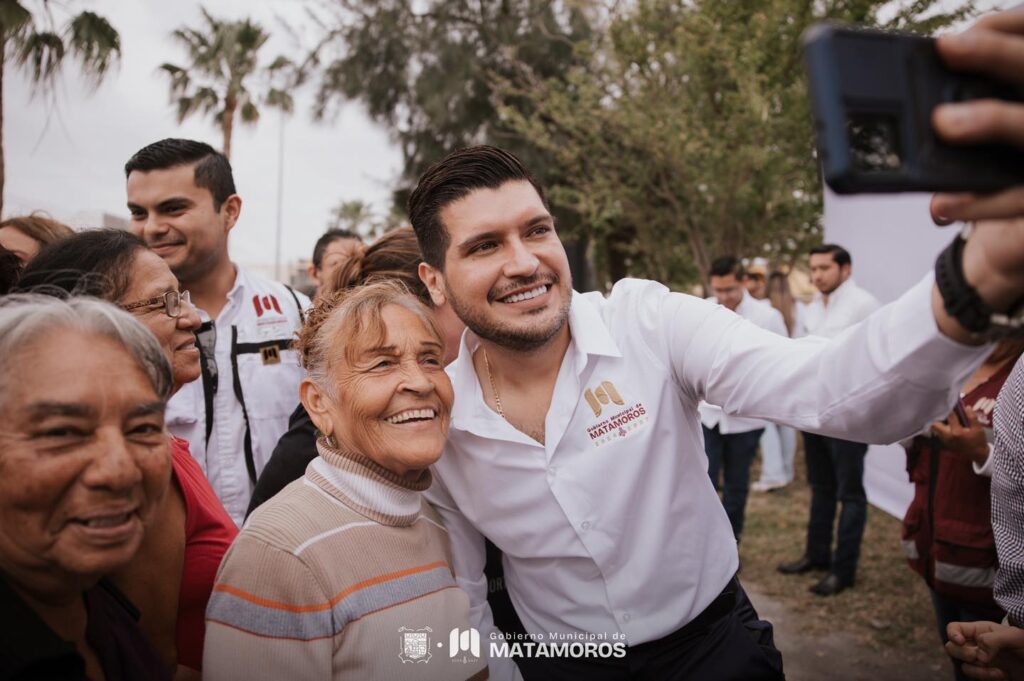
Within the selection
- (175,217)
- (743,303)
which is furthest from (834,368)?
(743,303)

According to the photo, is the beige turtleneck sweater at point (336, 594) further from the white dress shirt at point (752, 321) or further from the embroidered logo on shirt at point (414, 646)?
the white dress shirt at point (752, 321)

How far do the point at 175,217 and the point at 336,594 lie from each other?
7.57ft

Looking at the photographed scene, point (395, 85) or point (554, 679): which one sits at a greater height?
point (395, 85)

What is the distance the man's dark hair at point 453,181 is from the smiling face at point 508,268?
0.04 m

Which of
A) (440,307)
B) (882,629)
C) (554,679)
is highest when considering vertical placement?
(440,307)

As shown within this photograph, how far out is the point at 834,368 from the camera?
1361mm

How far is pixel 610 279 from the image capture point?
53.3 ft

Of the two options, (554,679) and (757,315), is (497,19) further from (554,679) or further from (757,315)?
(554,679)

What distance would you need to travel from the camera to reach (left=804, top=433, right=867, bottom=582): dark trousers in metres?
5.02

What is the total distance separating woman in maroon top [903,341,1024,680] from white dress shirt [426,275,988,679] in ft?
4.51

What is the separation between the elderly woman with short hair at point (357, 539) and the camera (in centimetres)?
153

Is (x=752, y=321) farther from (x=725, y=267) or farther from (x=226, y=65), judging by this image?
(x=226, y=65)

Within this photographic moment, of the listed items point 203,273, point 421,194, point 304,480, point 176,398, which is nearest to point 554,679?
point 304,480

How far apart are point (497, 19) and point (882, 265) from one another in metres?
10.9
